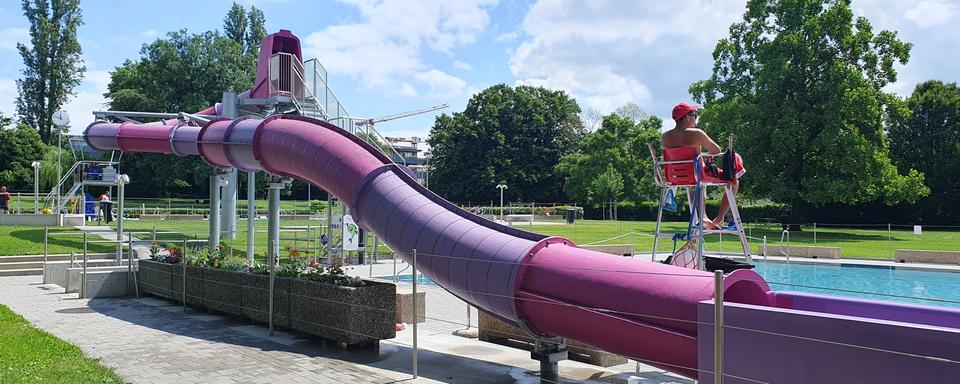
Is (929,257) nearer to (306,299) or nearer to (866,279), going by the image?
(866,279)

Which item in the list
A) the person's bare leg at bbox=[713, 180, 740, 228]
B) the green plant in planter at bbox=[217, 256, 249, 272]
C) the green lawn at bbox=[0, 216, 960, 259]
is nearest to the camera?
the person's bare leg at bbox=[713, 180, 740, 228]

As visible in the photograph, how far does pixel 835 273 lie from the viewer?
2383 centimetres

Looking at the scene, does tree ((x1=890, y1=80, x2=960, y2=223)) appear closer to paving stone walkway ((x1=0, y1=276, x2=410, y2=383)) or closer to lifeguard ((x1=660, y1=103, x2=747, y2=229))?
lifeguard ((x1=660, y1=103, x2=747, y2=229))

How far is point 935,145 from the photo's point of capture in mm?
54344

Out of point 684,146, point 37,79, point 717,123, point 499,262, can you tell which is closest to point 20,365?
point 499,262

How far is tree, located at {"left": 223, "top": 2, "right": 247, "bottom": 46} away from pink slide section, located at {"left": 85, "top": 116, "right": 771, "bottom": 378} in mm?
69093

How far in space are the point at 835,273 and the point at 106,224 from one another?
33.0 meters

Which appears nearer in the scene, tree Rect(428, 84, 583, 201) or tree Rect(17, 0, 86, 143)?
tree Rect(17, 0, 86, 143)

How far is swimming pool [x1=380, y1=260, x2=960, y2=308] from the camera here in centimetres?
2002

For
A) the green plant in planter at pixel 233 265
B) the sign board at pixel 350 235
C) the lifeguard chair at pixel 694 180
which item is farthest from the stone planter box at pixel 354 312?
the sign board at pixel 350 235

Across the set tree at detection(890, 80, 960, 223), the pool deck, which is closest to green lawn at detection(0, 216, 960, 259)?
tree at detection(890, 80, 960, 223)

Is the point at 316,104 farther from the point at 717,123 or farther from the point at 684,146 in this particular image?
the point at 717,123

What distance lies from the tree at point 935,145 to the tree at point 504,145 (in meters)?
31.7

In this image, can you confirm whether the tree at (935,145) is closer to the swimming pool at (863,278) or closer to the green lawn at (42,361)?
the swimming pool at (863,278)
